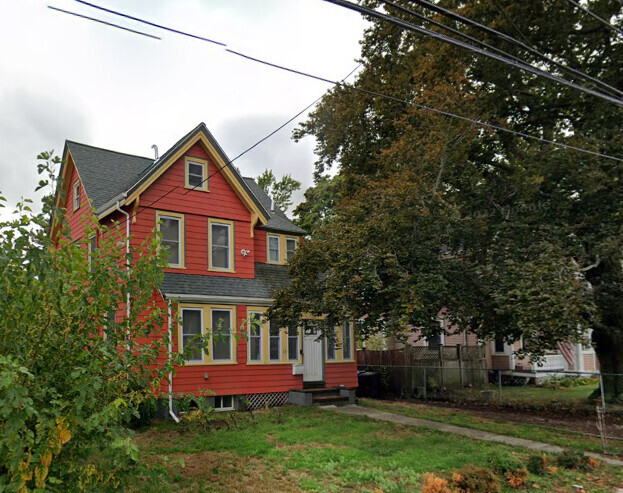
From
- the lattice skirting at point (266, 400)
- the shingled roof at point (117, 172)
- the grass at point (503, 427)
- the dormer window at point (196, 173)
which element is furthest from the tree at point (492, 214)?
the shingled roof at point (117, 172)

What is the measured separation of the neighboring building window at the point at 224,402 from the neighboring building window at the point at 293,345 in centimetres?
236

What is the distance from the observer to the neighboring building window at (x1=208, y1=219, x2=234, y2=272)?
16.5 metres

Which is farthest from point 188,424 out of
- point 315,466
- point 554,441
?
point 554,441

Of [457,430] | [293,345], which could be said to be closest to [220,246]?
[293,345]

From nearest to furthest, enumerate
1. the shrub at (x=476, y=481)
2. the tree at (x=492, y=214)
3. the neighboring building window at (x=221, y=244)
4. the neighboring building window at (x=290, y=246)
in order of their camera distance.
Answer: the shrub at (x=476, y=481) → the tree at (x=492, y=214) → the neighboring building window at (x=221, y=244) → the neighboring building window at (x=290, y=246)

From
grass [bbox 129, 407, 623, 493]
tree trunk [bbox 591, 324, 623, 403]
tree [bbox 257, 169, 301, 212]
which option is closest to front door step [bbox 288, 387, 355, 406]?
grass [bbox 129, 407, 623, 493]

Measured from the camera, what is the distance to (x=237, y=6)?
18.9 feet

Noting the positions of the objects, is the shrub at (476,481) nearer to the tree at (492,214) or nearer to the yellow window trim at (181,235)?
the tree at (492,214)

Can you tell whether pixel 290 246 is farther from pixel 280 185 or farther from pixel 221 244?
pixel 280 185

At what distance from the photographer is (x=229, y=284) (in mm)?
16203

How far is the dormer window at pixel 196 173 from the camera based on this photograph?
640 inches

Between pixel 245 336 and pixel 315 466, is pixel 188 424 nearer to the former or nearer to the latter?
pixel 315 466

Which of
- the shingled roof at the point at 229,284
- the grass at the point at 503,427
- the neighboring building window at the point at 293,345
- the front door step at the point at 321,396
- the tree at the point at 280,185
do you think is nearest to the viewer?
the grass at the point at 503,427

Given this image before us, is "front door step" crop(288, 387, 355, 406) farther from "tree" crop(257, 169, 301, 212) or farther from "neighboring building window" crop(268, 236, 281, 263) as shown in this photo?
"tree" crop(257, 169, 301, 212)
